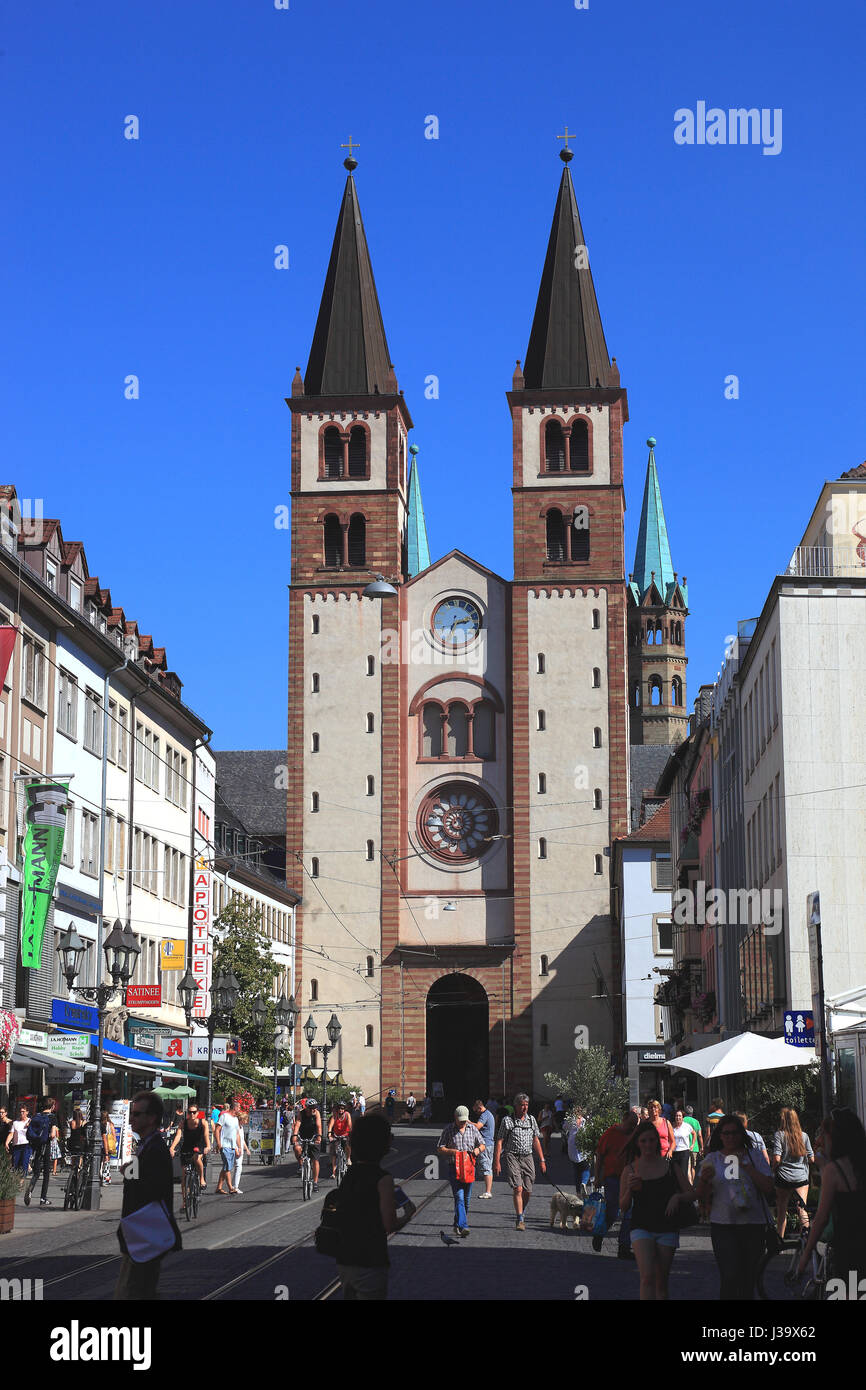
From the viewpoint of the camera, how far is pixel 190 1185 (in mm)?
26094

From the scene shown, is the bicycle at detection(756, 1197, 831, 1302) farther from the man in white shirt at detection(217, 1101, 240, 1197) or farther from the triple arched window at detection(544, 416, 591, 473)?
the triple arched window at detection(544, 416, 591, 473)

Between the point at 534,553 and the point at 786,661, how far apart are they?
132 ft

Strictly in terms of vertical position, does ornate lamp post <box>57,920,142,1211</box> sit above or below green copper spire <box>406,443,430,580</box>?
below

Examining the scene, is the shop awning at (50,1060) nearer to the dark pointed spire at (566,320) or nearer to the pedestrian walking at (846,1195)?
the pedestrian walking at (846,1195)

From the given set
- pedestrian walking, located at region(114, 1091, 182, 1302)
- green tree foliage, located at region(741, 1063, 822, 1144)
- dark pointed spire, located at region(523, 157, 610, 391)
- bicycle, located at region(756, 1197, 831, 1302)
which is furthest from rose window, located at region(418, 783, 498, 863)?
pedestrian walking, located at region(114, 1091, 182, 1302)

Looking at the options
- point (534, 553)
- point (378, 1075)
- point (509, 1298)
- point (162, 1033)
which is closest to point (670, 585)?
point (534, 553)

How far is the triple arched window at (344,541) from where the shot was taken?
8094 centimetres

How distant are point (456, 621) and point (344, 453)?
8842 millimetres

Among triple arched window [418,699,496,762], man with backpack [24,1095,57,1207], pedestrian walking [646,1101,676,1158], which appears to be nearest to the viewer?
pedestrian walking [646,1101,676,1158]

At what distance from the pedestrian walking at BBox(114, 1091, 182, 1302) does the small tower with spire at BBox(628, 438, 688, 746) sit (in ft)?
379

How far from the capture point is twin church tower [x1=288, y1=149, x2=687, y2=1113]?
7631 cm

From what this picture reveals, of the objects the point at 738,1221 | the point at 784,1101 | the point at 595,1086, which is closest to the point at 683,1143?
the point at 784,1101

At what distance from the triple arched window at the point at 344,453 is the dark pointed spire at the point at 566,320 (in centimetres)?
734

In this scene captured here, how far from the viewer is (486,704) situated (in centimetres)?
7938
